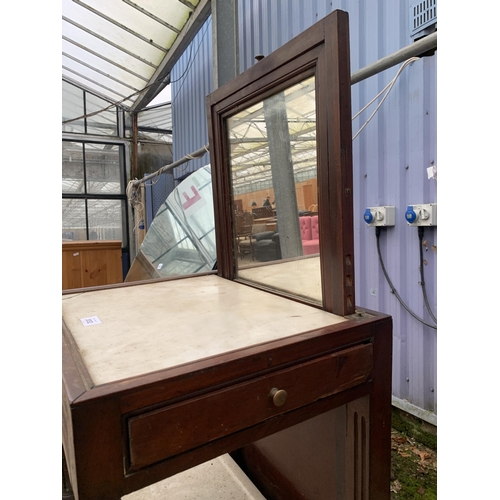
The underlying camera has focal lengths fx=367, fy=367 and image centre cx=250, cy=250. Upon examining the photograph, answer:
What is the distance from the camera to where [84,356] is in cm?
67

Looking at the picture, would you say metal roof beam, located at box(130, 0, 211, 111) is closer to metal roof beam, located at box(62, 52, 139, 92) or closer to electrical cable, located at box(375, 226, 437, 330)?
metal roof beam, located at box(62, 52, 139, 92)

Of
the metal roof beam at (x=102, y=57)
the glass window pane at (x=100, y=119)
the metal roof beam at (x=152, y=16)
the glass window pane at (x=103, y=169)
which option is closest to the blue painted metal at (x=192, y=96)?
the metal roof beam at (x=152, y=16)

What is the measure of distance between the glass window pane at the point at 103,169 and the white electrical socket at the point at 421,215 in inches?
238

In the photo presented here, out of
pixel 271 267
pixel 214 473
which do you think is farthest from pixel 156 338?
pixel 214 473

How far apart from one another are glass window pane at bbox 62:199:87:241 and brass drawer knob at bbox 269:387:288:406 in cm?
642

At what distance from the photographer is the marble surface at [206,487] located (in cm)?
114

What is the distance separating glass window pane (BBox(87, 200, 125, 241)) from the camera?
258 inches

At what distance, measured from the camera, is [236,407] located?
648 millimetres

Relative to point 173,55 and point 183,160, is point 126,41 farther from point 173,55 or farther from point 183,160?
point 183,160

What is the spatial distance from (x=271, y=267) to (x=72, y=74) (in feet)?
20.7

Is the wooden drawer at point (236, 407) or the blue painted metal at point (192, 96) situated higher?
the blue painted metal at point (192, 96)

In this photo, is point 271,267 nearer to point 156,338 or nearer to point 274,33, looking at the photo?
point 156,338

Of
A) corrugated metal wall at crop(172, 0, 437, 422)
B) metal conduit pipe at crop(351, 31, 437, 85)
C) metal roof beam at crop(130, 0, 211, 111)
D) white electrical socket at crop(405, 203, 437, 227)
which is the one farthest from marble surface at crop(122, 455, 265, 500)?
metal roof beam at crop(130, 0, 211, 111)

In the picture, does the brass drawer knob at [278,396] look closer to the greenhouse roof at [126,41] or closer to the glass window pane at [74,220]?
the greenhouse roof at [126,41]
